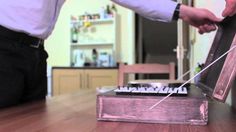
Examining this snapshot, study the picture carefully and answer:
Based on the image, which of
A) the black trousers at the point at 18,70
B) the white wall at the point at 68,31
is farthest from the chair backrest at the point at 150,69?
the white wall at the point at 68,31

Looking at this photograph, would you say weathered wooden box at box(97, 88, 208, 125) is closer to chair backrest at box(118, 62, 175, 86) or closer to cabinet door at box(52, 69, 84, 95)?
chair backrest at box(118, 62, 175, 86)

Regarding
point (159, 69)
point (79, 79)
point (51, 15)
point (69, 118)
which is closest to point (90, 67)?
point (79, 79)

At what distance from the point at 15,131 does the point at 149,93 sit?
1.03 ft

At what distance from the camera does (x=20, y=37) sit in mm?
1021

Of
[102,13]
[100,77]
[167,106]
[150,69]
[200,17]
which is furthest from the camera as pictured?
[102,13]

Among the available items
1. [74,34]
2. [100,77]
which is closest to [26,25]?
[100,77]

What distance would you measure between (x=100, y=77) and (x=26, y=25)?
11.5ft

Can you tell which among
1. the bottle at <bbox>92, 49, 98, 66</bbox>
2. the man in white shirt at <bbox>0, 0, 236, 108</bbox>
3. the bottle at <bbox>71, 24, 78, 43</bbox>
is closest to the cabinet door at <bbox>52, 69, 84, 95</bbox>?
the bottle at <bbox>92, 49, 98, 66</bbox>

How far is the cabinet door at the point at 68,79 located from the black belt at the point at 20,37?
11.6ft

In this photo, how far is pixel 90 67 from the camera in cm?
455

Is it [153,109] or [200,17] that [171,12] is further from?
[153,109]

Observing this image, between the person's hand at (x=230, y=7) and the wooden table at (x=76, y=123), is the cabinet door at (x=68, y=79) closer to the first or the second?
the wooden table at (x=76, y=123)

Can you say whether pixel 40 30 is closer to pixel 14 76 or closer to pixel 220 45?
pixel 14 76

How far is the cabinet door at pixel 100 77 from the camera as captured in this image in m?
4.40
